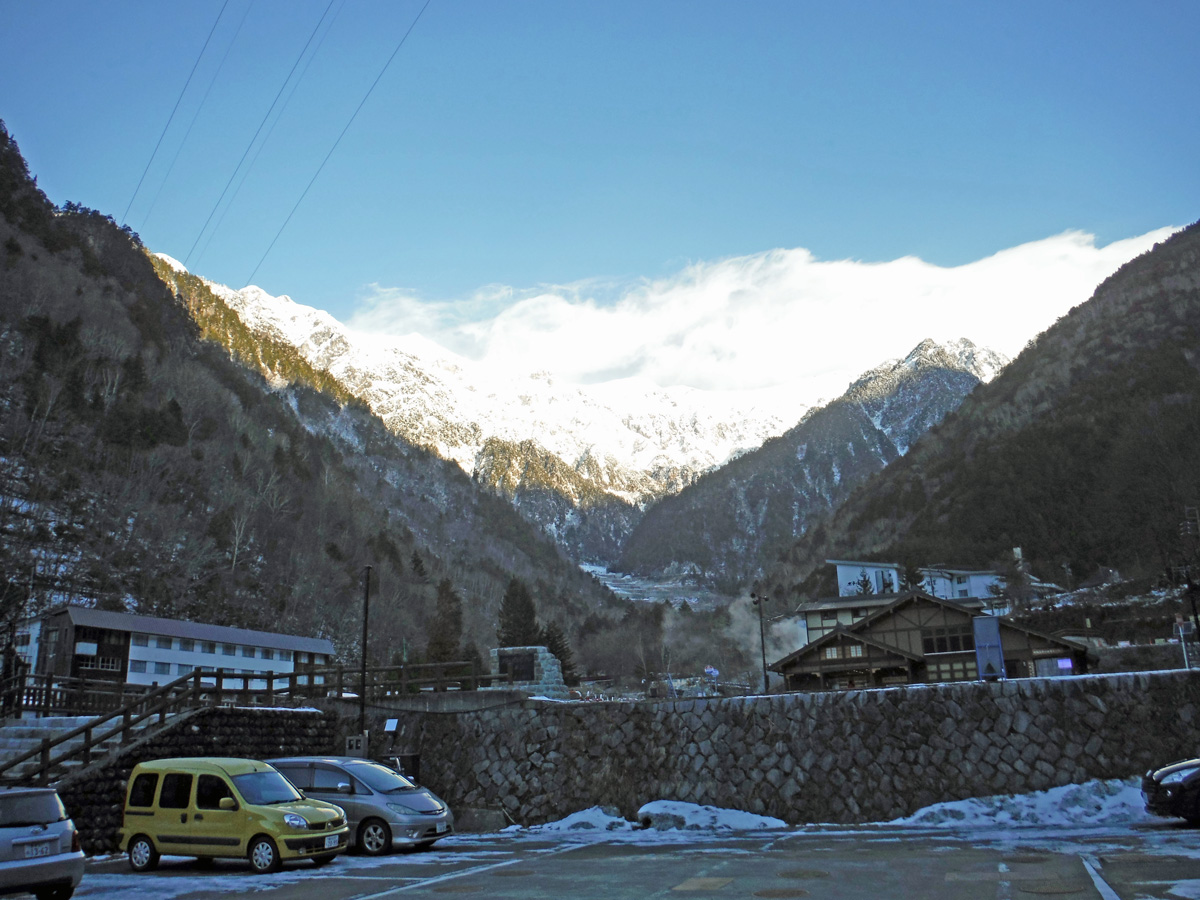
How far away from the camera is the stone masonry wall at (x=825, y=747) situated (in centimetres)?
2100

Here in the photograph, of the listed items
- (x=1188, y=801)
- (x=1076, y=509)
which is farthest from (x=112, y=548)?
(x=1076, y=509)

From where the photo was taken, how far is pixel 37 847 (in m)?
12.0

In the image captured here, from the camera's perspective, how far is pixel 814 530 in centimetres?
16475

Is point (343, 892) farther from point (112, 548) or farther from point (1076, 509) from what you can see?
point (1076, 509)

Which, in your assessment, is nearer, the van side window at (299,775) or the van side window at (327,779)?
the van side window at (327,779)

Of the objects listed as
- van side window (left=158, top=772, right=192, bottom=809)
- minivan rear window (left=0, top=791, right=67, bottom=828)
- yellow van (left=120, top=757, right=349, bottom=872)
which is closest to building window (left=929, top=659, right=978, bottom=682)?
yellow van (left=120, top=757, right=349, bottom=872)

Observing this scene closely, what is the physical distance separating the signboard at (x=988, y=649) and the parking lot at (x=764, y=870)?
4622mm

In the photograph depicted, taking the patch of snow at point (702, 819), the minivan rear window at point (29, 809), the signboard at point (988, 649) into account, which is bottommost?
the patch of snow at point (702, 819)

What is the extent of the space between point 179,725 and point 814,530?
493 ft

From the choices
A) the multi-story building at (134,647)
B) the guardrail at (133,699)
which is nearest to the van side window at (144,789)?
the guardrail at (133,699)

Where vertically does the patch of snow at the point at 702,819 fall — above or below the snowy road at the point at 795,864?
below

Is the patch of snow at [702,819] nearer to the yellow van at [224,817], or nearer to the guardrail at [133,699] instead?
the yellow van at [224,817]

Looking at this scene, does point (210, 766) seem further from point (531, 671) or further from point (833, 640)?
point (833, 640)

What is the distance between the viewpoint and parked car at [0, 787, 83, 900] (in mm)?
11641
